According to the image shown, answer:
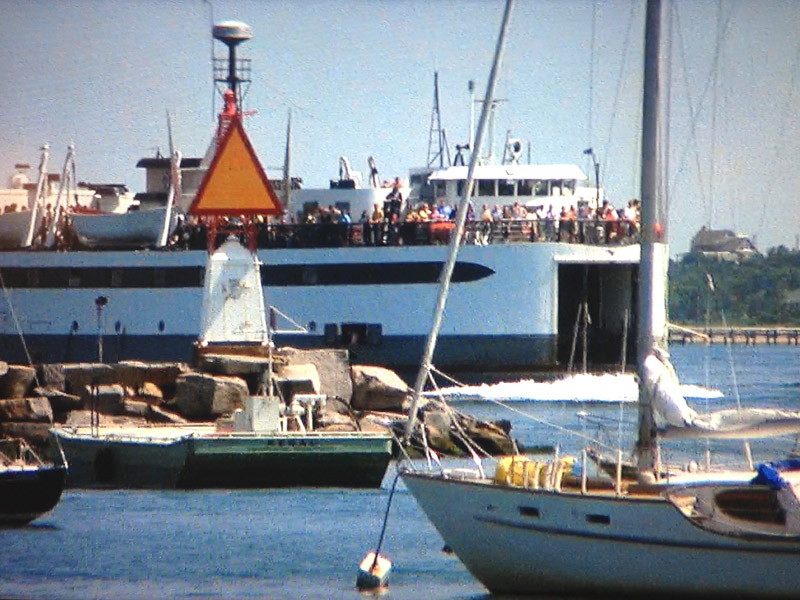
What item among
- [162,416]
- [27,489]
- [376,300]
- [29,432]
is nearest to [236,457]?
[27,489]

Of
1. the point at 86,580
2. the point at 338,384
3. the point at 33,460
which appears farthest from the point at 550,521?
the point at 338,384

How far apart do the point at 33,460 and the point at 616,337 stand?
33.1 meters

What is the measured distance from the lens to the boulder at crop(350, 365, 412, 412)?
152 feet

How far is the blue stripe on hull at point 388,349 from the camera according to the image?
6438cm

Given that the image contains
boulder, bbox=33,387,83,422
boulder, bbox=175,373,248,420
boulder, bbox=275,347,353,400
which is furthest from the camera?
boulder, bbox=275,347,353,400

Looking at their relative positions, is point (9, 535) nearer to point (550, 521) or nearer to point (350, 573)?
point (350, 573)

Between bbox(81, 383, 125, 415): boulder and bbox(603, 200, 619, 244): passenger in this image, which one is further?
bbox(603, 200, 619, 244): passenger

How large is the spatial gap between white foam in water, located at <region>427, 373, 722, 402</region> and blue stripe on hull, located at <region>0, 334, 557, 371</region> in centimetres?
94

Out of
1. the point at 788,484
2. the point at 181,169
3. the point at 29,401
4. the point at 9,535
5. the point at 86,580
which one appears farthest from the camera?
the point at 181,169

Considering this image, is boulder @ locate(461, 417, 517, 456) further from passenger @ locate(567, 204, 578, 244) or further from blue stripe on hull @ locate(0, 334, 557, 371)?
blue stripe on hull @ locate(0, 334, 557, 371)

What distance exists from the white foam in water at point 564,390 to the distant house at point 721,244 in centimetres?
447

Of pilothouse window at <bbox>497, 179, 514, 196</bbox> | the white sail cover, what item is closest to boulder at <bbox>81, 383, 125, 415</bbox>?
the white sail cover

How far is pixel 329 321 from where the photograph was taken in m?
66.7

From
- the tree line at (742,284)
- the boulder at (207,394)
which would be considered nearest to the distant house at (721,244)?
the tree line at (742,284)
